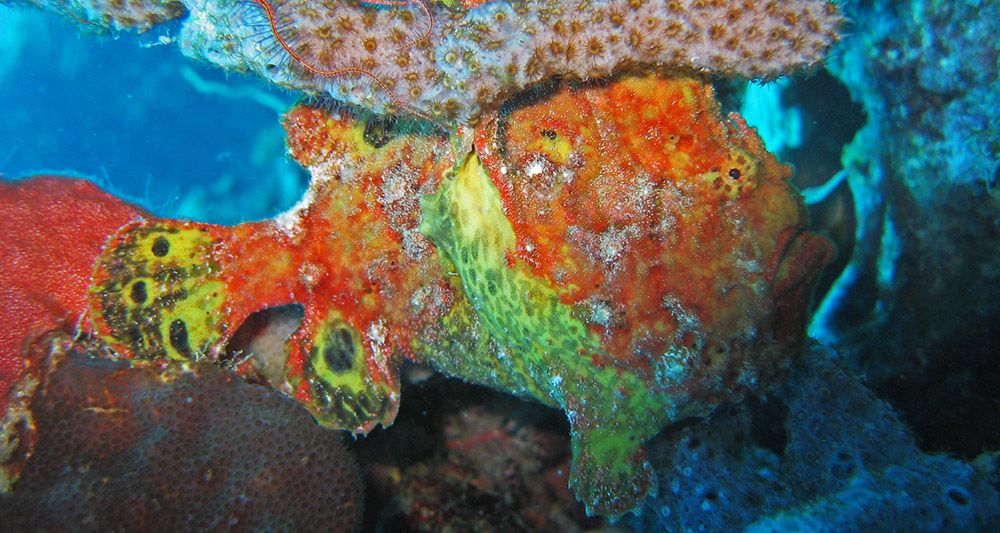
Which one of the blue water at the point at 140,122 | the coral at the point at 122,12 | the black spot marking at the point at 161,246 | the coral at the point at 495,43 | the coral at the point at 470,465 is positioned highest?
the coral at the point at 495,43

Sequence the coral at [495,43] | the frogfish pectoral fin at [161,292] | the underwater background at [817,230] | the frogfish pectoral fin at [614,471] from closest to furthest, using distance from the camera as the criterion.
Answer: the coral at [495,43] → the frogfish pectoral fin at [614,471] → the underwater background at [817,230] → the frogfish pectoral fin at [161,292]

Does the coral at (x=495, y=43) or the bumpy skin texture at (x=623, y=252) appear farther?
the bumpy skin texture at (x=623, y=252)

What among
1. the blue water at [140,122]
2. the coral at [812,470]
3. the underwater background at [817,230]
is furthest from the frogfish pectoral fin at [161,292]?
the coral at [812,470]

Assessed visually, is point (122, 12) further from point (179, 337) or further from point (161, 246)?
point (179, 337)

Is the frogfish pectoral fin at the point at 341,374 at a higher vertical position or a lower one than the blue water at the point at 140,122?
lower

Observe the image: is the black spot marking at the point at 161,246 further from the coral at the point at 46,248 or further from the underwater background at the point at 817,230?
the coral at the point at 46,248
